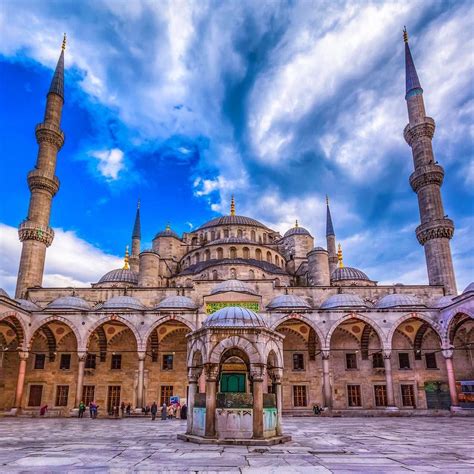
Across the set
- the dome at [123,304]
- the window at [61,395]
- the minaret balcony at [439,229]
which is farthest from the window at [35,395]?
the minaret balcony at [439,229]

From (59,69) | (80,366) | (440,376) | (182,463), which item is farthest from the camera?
(59,69)

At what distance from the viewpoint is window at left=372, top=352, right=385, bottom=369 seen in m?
22.2

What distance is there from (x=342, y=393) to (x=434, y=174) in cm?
1470

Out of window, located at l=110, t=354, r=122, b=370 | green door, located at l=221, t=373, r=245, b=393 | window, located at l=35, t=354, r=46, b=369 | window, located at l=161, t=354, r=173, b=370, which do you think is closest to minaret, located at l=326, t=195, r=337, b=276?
window, located at l=161, t=354, r=173, b=370

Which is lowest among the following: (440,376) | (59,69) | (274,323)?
(440,376)

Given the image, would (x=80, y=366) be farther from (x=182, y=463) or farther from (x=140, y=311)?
(x=182, y=463)

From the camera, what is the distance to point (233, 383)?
1003 cm

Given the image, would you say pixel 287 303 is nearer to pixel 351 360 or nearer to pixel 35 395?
pixel 351 360

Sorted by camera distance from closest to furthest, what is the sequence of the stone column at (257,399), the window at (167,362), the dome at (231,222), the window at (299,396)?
the stone column at (257,399) < the window at (299,396) < the window at (167,362) < the dome at (231,222)

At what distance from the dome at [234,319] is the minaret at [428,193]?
1963cm

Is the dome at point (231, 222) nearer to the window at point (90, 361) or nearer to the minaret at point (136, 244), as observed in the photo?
the minaret at point (136, 244)

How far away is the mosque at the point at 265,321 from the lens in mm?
20219

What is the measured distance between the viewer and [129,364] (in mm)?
22656

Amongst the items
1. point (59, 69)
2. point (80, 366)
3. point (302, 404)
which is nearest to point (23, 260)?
point (80, 366)
